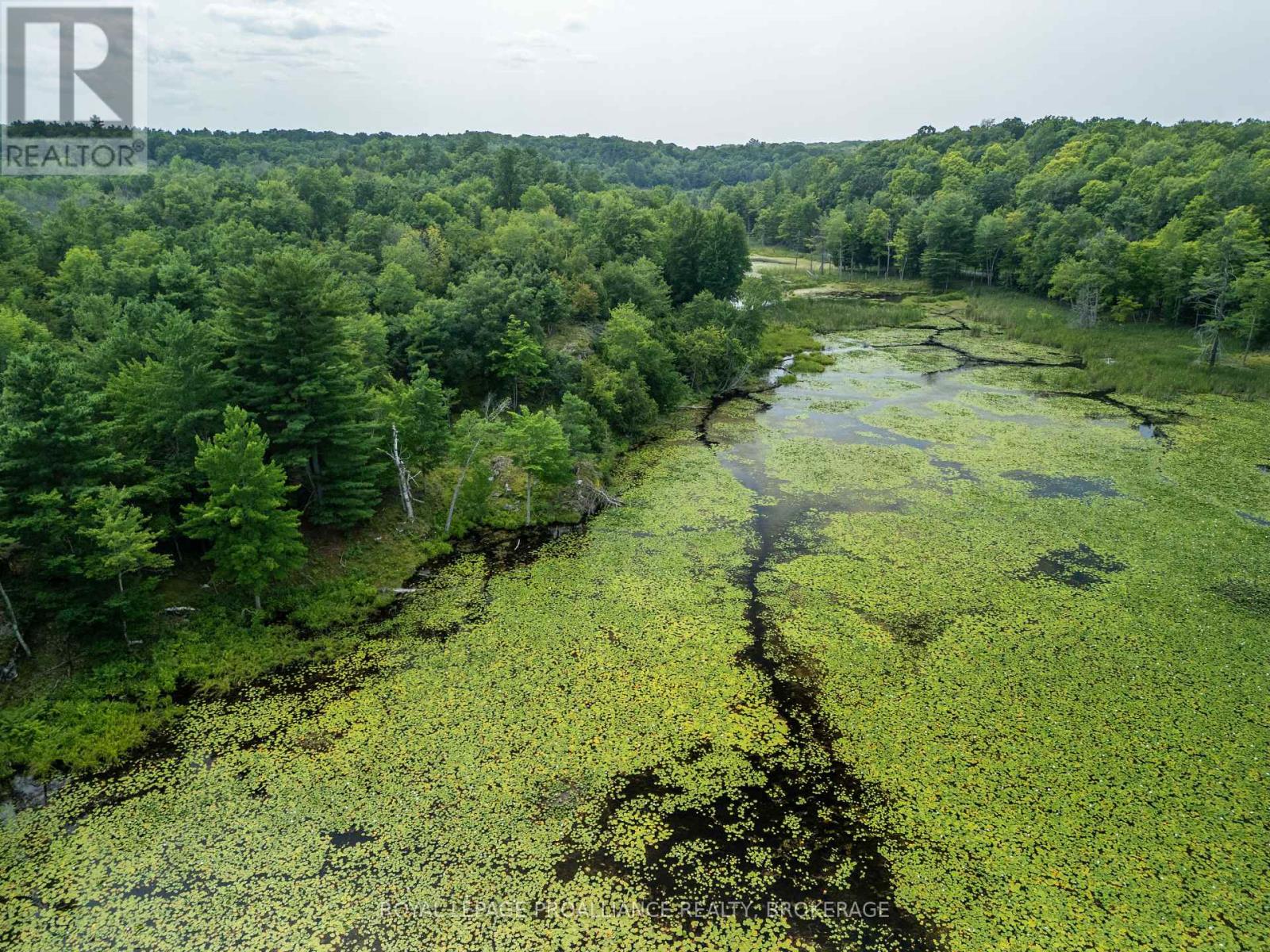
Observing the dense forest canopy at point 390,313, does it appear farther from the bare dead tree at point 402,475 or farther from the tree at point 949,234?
the tree at point 949,234

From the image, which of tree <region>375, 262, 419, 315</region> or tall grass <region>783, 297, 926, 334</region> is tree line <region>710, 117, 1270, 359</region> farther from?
tree <region>375, 262, 419, 315</region>

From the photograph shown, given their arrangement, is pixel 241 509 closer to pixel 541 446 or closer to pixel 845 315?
pixel 541 446

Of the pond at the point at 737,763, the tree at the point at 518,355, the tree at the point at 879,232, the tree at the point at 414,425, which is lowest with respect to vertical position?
the pond at the point at 737,763

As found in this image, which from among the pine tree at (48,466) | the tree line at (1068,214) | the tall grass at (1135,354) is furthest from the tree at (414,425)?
the tree line at (1068,214)

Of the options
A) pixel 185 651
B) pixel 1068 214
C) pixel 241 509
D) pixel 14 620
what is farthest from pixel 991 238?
pixel 14 620

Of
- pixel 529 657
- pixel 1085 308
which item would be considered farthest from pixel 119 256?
pixel 1085 308

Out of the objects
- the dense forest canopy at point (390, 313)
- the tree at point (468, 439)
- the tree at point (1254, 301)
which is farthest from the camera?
the tree at point (1254, 301)
